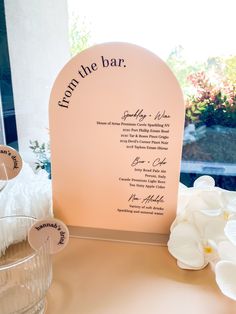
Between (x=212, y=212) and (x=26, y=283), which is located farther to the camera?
(x=212, y=212)

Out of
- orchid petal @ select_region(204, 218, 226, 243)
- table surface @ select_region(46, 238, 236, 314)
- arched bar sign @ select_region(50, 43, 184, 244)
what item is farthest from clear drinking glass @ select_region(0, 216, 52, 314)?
orchid petal @ select_region(204, 218, 226, 243)

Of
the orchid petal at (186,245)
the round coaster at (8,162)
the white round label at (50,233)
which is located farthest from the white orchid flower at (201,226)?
the round coaster at (8,162)

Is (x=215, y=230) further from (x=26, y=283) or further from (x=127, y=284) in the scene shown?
(x=26, y=283)

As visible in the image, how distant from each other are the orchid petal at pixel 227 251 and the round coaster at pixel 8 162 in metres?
0.37

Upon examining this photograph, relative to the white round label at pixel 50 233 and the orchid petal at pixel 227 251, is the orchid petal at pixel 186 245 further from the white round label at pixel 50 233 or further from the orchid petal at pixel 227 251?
the white round label at pixel 50 233

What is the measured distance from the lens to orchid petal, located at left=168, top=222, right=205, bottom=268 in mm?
460

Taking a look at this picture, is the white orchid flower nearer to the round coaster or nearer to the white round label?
the white round label

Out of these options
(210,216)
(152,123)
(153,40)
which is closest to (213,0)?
(153,40)

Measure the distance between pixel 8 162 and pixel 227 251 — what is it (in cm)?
40

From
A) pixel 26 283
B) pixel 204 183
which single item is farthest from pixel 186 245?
pixel 26 283

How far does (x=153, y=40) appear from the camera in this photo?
72cm

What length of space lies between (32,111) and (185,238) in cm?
60

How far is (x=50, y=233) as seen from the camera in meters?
0.45

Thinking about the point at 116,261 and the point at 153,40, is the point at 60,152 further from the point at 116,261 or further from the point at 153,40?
the point at 153,40
